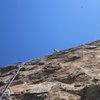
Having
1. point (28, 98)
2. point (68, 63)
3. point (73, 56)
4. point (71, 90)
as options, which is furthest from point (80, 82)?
point (73, 56)

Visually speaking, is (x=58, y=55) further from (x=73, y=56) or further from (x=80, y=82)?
(x=80, y=82)

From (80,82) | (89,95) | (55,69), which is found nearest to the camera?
(89,95)

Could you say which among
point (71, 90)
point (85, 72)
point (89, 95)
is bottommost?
point (89, 95)

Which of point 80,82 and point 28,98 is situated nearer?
point 28,98

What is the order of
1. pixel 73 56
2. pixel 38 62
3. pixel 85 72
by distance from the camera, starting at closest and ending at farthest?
pixel 85 72 < pixel 73 56 < pixel 38 62

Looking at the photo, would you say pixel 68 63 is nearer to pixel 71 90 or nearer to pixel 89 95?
pixel 71 90

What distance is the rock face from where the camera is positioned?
9.14 meters

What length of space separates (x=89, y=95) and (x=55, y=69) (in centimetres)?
426

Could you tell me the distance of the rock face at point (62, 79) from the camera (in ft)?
30.0

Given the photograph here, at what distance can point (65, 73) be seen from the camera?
1163 centimetres

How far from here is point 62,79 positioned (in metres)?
11.0

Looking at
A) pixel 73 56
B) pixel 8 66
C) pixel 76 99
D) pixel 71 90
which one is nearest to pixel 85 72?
pixel 71 90

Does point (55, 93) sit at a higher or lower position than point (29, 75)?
lower

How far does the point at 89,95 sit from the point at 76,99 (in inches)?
20.2
